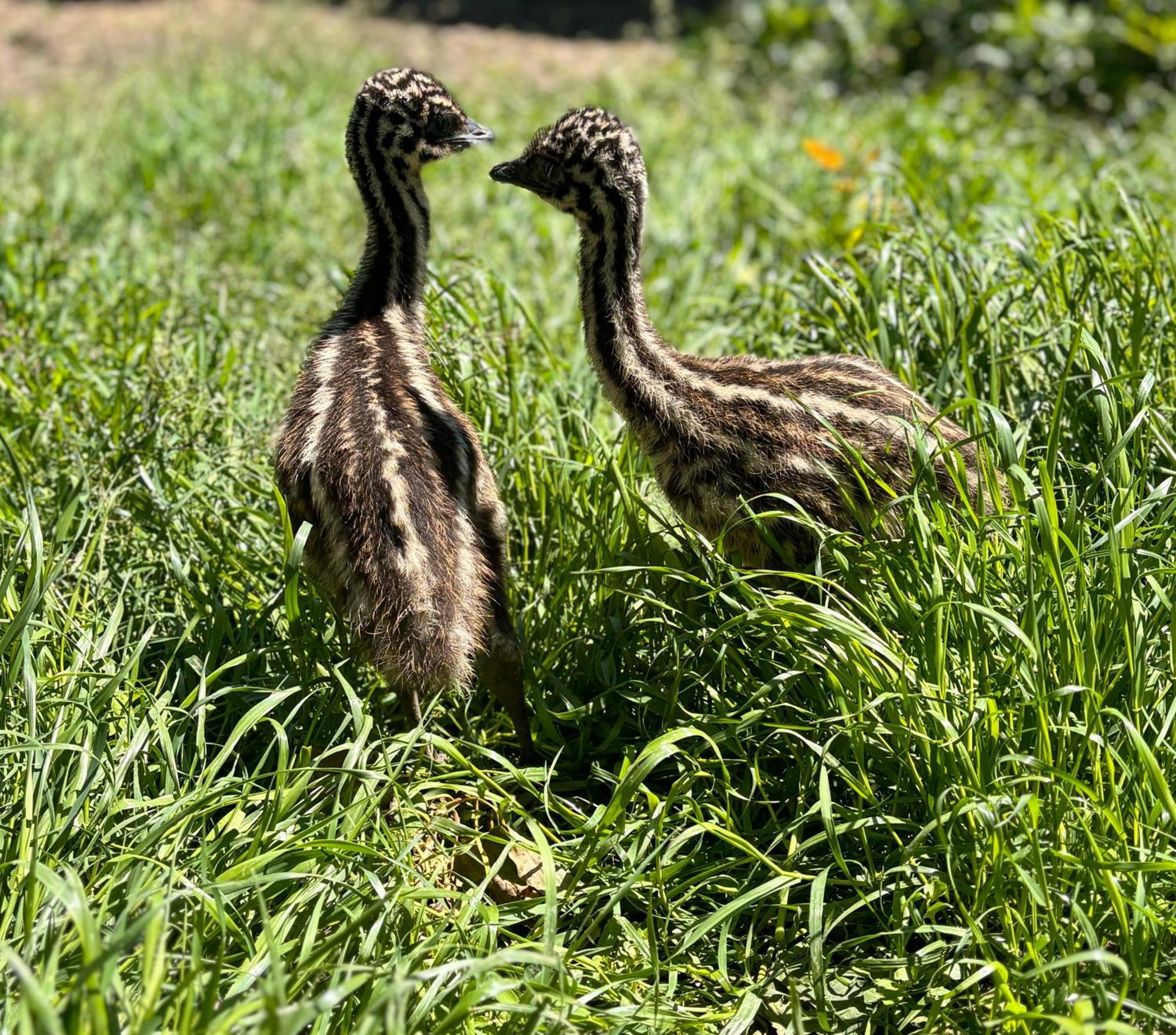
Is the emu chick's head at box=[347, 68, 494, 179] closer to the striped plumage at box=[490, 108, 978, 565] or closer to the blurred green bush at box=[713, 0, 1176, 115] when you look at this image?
the striped plumage at box=[490, 108, 978, 565]

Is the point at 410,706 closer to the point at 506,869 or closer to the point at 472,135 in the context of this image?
the point at 506,869

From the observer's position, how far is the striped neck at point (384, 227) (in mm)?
4906

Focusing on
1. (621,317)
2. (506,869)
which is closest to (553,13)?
(621,317)

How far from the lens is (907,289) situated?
18.9ft

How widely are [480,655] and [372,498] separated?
639mm

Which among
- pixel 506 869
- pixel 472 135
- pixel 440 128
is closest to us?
pixel 506 869

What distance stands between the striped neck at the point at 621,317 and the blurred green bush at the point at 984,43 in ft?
24.4

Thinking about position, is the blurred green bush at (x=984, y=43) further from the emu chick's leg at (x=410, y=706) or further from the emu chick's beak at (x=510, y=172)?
the emu chick's leg at (x=410, y=706)

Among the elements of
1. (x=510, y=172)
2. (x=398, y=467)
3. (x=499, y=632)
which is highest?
(x=510, y=172)

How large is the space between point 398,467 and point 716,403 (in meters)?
1.08

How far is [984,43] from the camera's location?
39.4 feet

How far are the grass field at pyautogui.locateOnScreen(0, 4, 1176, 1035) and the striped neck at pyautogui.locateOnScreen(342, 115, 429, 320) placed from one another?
1.52 feet

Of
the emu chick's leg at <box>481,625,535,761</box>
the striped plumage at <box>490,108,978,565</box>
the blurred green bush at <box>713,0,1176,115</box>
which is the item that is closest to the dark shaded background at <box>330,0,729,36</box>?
the blurred green bush at <box>713,0,1176,115</box>

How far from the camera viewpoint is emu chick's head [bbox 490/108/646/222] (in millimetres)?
4586
